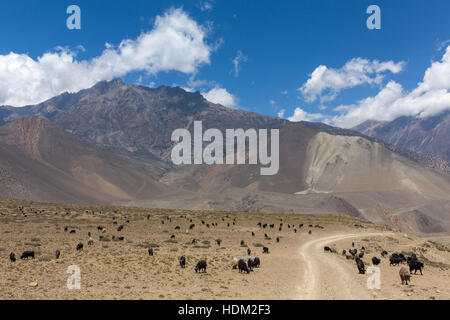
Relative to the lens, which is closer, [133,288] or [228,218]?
[133,288]

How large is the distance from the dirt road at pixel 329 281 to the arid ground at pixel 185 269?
0.06 m

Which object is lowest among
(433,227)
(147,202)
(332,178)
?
(433,227)

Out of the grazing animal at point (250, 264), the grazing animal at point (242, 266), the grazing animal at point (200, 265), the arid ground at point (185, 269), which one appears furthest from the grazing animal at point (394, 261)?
the grazing animal at point (200, 265)

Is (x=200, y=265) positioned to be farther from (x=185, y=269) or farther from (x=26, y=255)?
(x=26, y=255)

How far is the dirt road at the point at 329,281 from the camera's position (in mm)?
18516

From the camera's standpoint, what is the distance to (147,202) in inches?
5802

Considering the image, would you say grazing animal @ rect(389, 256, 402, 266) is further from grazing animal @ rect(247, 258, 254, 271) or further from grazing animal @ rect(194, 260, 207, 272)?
grazing animal @ rect(194, 260, 207, 272)

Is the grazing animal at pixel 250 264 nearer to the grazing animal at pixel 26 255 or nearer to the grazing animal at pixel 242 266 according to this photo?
the grazing animal at pixel 242 266

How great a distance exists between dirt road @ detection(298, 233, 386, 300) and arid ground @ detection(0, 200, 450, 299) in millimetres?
58

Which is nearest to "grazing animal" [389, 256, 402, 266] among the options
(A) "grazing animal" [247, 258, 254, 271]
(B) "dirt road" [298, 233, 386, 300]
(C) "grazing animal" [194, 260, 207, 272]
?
(B) "dirt road" [298, 233, 386, 300]

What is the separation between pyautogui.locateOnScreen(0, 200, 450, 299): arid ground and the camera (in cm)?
1894

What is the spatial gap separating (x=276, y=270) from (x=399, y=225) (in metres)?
120

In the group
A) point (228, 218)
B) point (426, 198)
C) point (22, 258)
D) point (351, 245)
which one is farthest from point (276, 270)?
point (426, 198)
